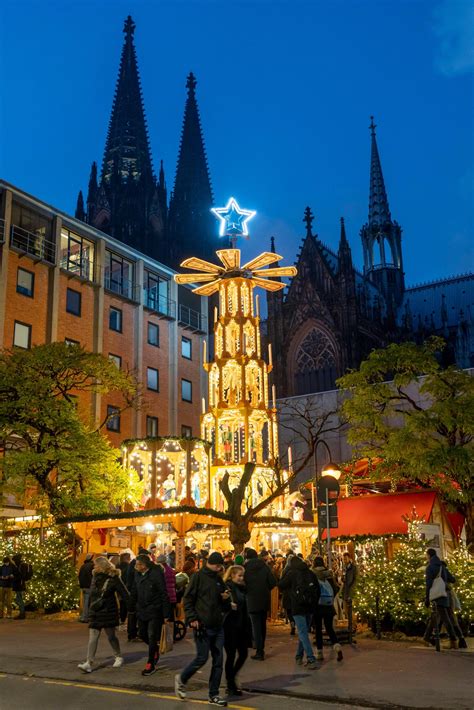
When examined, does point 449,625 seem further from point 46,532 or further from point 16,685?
point 46,532

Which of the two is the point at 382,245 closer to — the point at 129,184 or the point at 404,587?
the point at 129,184

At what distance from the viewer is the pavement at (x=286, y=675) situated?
9297 millimetres

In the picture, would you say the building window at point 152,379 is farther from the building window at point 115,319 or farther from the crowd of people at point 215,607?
the crowd of people at point 215,607

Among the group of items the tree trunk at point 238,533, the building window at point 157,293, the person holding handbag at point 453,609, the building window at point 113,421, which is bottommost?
the person holding handbag at point 453,609

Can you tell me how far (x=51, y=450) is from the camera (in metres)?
23.8

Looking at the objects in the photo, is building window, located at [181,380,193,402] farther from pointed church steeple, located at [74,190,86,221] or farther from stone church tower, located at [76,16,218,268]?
pointed church steeple, located at [74,190,86,221]

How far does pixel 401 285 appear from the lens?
9056 cm

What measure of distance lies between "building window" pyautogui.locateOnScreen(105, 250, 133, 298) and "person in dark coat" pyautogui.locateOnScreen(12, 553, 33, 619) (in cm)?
2420

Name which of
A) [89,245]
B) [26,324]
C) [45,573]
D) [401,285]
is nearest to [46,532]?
[45,573]

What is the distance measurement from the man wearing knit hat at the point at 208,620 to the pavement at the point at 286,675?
314mm

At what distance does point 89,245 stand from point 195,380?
36.8 ft

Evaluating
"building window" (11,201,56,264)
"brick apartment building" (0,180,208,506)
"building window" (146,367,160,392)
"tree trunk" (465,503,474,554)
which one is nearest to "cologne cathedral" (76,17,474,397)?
"brick apartment building" (0,180,208,506)

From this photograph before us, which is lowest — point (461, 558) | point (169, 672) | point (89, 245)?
Result: point (169, 672)

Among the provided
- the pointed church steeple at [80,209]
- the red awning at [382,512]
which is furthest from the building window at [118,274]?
the pointed church steeple at [80,209]
